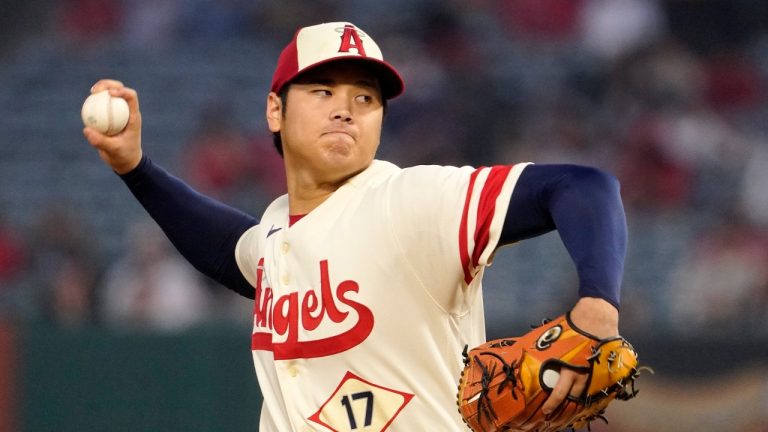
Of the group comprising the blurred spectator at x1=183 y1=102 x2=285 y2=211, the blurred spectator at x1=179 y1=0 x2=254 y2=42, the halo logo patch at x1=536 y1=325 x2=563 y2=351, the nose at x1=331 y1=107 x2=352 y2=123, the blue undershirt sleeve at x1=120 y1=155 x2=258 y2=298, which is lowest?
the halo logo patch at x1=536 y1=325 x2=563 y2=351

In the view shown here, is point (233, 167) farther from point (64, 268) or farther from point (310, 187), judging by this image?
point (310, 187)

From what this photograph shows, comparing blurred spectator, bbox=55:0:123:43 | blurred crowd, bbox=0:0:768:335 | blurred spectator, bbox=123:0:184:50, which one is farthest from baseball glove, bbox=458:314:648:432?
blurred spectator, bbox=55:0:123:43

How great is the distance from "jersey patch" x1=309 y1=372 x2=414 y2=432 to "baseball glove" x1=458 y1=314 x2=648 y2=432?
0.99 feet

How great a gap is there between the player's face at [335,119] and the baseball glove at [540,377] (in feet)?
2.15

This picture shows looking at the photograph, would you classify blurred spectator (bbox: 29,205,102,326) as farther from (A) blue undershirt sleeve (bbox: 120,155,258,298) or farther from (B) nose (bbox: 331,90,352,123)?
(B) nose (bbox: 331,90,352,123)

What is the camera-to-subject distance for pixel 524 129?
8.59 m

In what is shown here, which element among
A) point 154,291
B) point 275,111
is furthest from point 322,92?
point 154,291

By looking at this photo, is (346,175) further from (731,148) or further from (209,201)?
(731,148)

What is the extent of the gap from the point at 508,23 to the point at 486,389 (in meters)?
7.77

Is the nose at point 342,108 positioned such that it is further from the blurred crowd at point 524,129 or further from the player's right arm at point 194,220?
the blurred crowd at point 524,129

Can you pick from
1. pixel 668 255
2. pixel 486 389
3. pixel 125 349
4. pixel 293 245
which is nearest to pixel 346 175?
pixel 293 245

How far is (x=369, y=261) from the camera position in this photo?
2650 millimetres

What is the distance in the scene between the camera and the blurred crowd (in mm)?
7227

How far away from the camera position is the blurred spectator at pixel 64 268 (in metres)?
7.09
